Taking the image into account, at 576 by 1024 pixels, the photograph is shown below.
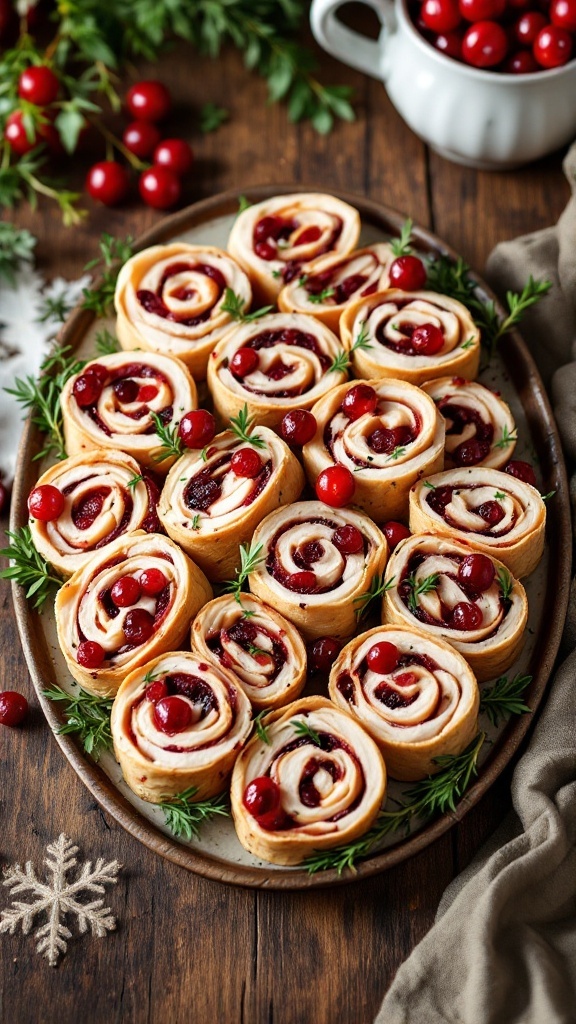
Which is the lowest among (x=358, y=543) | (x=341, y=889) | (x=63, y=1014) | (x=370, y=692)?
(x=63, y=1014)

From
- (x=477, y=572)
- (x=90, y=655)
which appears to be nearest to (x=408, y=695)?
(x=477, y=572)

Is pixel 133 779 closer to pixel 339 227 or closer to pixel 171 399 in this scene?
pixel 171 399

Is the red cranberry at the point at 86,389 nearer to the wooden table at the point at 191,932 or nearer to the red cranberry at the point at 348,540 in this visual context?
the wooden table at the point at 191,932

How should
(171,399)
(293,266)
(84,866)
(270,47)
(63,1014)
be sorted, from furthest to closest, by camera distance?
(270,47)
(293,266)
(171,399)
(84,866)
(63,1014)

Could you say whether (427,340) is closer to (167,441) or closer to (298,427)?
(298,427)

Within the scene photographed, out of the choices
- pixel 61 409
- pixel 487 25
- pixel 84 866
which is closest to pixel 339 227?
pixel 487 25

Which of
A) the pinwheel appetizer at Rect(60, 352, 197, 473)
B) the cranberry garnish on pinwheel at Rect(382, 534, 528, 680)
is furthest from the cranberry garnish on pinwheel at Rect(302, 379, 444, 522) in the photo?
the pinwheel appetizer at Rect(60, 352, 197, 473)
